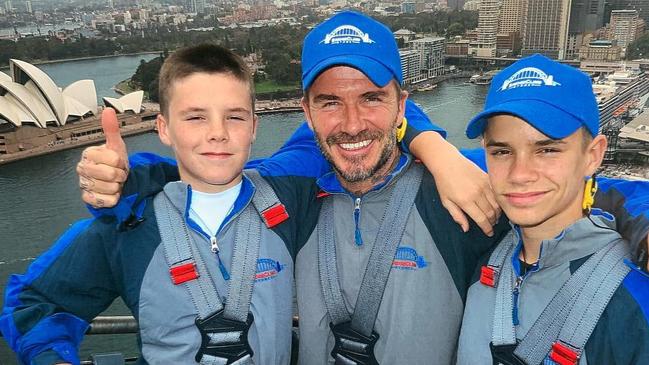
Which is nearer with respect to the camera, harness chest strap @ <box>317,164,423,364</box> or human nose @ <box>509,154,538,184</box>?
human nose @ <box>509,154,538,184</box>

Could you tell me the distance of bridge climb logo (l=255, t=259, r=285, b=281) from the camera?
840 millimetres

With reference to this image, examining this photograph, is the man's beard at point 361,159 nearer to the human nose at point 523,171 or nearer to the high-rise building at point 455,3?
the human nose at point 523,171

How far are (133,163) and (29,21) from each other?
68875mm

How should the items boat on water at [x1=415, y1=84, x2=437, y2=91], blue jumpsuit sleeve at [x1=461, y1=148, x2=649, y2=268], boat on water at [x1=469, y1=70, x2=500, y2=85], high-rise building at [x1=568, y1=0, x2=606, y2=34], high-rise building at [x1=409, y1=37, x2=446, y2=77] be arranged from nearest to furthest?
blue jumpsuit sleeve at [x1=461, y1=148, x2=649, y2=268], boat on water at [x1=415, y1=84, x2=437, y2=91], boat on water at [x1=469, y1=70, x2=500, y2=85], high-rise building at [x1=409, y1=37, x2=446, y2=77], high-rise building at [x1=568, y1=0, x2=606, y2=34]

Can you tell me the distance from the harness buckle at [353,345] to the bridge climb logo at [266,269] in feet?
0.43

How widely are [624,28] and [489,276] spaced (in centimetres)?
3165

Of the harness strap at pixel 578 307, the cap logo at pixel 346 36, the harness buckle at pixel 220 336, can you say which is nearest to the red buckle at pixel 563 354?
the harness strap at pixel 578 307

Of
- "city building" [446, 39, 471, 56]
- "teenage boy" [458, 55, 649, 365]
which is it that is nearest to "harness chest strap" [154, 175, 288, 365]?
"teenage boy" [458, 55, 649, 365]

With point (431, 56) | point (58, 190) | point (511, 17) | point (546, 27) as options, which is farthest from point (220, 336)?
point (511, 17)

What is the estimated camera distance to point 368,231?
0.89 m

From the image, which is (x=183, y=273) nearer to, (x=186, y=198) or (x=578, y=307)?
(x=186, y=198)

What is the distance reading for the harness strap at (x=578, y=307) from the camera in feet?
2.18

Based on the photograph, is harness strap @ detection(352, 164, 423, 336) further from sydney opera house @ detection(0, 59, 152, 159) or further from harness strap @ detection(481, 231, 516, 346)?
sydney opera house @ detection(0, 59, 152, 159)

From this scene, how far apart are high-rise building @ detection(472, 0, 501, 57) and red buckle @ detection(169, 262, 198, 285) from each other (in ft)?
96.2
